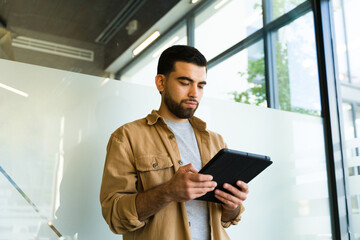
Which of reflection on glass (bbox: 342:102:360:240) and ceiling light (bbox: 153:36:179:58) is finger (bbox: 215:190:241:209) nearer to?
ceiling light (bbox: 153:36:179:58)

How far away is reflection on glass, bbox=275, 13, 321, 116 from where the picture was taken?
2.91 meters

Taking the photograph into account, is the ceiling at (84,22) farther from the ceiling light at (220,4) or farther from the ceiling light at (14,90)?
the ceiling light at (220,4)

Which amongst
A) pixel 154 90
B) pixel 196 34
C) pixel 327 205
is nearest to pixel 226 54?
pixel 196 34

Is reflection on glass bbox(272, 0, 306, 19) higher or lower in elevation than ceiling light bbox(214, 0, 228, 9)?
higher

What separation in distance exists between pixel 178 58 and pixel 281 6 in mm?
1729

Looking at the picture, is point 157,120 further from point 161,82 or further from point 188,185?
point 188,185

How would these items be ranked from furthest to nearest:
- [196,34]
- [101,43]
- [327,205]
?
[327,205]
[196,34]
[101,43]

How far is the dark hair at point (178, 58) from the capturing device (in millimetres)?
1588

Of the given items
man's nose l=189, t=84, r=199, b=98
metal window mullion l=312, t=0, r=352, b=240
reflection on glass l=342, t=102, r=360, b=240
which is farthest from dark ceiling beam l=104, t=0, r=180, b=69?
reflection on glass l=342, t=102, r=360, b=240

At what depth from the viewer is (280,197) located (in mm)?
2594

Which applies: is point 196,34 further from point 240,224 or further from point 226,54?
point 240,224

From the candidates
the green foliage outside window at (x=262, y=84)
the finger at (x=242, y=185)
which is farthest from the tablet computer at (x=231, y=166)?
the green foliage outside window at (x=262, y=84)

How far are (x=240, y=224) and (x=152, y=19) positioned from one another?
134 centimetres

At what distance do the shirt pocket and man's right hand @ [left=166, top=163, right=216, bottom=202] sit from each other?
7.0 inches
